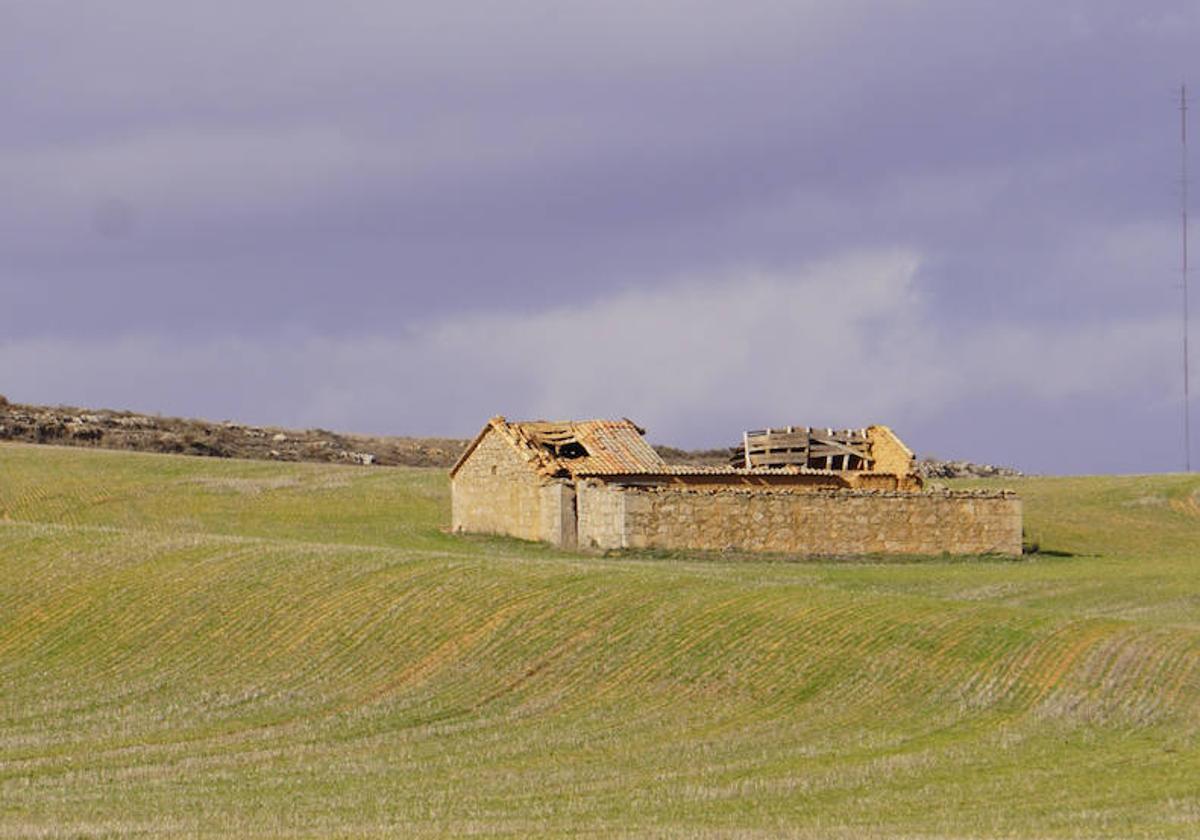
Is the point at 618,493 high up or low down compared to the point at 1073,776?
up

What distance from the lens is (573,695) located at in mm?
33656

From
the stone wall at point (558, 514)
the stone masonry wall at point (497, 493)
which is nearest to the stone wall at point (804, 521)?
the stone wall at point (558, 514)

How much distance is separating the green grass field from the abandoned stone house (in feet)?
11.6

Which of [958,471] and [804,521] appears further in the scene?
[958,471]

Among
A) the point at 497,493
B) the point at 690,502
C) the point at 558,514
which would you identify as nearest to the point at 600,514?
the point at 558,514

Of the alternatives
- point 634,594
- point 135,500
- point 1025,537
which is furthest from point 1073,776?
point 135,500

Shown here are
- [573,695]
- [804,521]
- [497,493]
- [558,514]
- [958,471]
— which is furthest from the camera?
[958,471]

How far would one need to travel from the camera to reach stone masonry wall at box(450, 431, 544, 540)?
199 ft

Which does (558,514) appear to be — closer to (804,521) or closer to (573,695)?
(804,521)

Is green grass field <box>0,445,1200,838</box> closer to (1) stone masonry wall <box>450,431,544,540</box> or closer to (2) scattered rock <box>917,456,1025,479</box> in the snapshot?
(1) stone masonry wall <box>450,431,544,540</box>

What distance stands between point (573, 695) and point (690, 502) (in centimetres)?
2372

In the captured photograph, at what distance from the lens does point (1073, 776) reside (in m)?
26.7

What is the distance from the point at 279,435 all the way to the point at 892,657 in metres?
68.6

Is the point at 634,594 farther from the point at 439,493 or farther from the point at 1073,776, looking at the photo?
the point at 439,493
